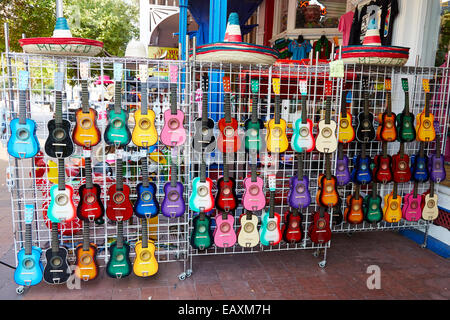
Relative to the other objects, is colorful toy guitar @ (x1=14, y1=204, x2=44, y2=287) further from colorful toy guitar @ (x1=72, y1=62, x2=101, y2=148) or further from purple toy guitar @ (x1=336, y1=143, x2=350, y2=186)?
purple toy guitar @ (x1=336, y1=143, x2=350, y2=186)

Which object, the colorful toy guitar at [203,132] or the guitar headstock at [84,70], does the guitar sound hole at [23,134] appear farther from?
the colorful toy guitar at [203,132]

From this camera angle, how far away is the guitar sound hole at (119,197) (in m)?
3.04

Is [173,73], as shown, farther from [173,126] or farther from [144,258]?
[144,258]

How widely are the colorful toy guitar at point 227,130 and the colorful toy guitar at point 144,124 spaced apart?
1.98 ft

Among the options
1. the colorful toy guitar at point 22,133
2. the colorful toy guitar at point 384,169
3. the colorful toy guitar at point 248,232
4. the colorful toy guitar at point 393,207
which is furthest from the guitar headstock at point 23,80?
the colorful toy guitar at point 393,207

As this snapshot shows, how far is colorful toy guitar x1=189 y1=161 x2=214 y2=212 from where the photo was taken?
10.3ft

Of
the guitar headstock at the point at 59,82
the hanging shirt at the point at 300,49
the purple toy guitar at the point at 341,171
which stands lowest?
the purple toy guitar at the point at 341,171

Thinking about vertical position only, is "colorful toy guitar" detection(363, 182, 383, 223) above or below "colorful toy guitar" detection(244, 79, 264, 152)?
below

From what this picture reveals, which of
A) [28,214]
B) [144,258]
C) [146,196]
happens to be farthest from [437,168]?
[28,214]

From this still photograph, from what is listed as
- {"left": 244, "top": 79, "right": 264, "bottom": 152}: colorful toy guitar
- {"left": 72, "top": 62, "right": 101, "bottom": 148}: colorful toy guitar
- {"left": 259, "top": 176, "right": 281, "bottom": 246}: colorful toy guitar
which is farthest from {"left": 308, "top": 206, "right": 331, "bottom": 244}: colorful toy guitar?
{"left": 72, "top": 62, "right": 101, "bottom": 148}: colorful toy guitar

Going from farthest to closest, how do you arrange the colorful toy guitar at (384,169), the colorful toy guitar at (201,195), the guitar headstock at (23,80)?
the colorful toy guitar at (384,169), the colorful toy guitar at (201,195), the guitar headstock at (23,80)

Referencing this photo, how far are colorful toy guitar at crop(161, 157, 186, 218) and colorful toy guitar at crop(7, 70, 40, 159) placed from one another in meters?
1.11

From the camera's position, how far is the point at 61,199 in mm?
2887
